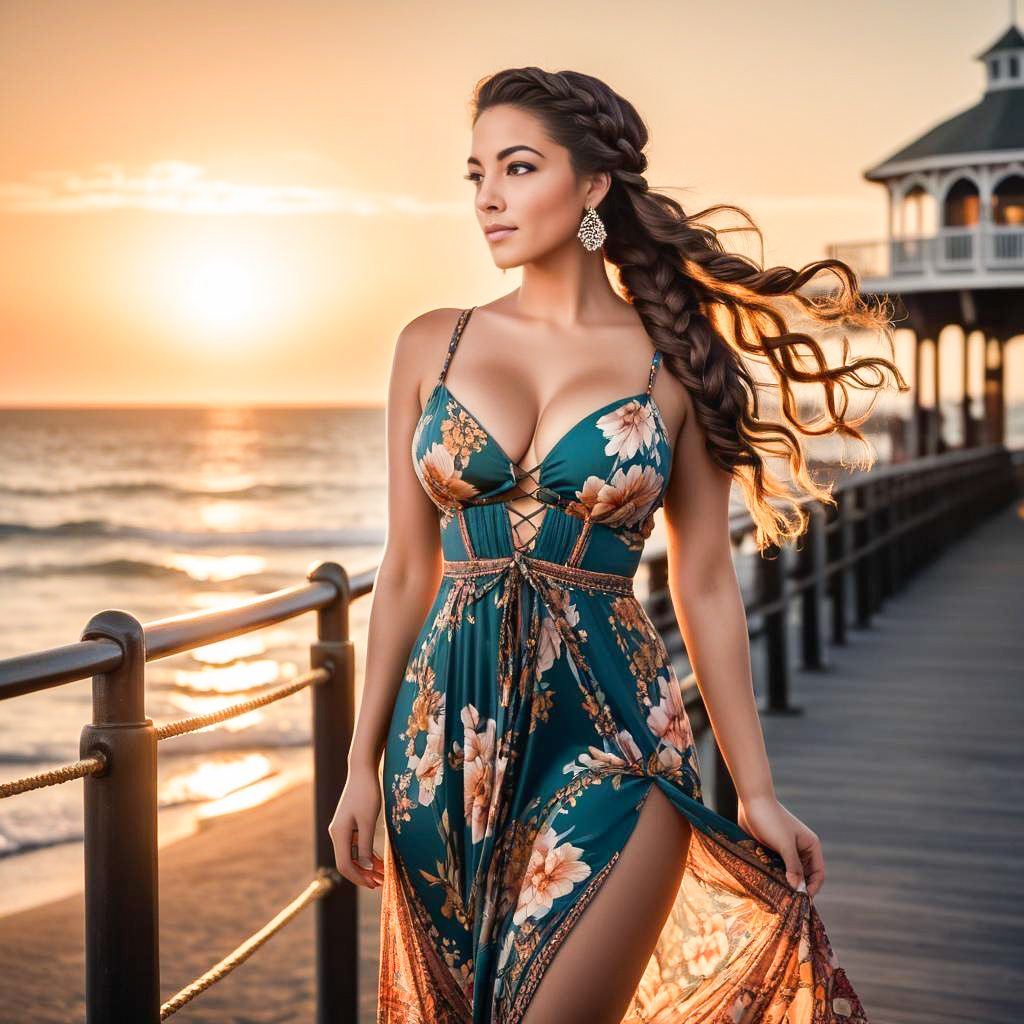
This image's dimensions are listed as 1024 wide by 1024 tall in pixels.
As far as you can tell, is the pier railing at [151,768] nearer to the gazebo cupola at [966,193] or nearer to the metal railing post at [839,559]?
the metal railing post at [839,559]

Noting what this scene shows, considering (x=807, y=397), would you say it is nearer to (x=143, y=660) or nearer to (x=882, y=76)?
(x=143, y=660)

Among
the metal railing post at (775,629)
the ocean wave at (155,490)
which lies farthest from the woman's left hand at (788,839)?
the ocean wave at (155,490)

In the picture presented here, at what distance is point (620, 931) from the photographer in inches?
81.5

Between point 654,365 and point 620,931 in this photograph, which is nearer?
point 620,931

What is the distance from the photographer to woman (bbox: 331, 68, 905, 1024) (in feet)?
7.00

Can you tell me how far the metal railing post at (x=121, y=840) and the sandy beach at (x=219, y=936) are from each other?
2.45 m

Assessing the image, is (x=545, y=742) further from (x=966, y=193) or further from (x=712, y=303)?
(x=966, y=193)

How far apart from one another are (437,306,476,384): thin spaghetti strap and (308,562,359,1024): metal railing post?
25.6 inches

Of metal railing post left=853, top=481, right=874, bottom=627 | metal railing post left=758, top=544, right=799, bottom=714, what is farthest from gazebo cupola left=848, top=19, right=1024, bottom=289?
metal railing post left=758, top=544, right=799, bottom=714

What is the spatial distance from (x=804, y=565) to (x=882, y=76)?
81.4 feet

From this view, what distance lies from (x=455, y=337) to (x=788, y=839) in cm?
93

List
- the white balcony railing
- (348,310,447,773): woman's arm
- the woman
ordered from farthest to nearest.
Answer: the white balcony railing < (348,310,447,773): woman's arm < the woman

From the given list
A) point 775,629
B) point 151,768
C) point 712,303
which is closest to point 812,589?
point 775,629

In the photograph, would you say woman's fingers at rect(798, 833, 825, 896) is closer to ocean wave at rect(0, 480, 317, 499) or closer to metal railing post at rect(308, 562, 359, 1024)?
metal railing post at rect(308, 562, 359, 1024)
